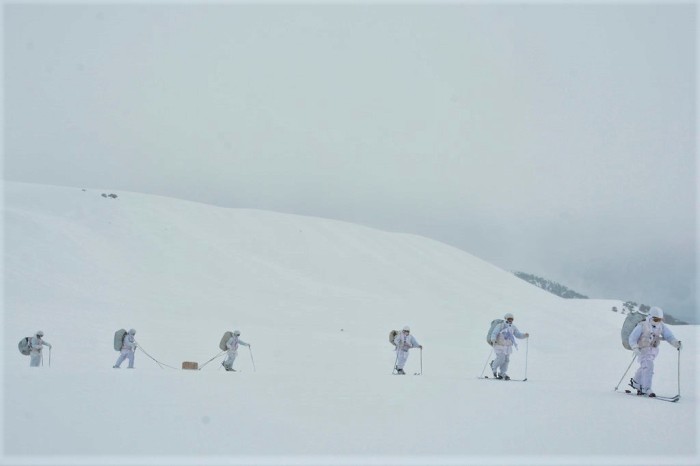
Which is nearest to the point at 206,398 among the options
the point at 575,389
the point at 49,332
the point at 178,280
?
the point at 575,389

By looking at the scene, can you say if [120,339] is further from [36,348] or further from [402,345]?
Result: [402,345]

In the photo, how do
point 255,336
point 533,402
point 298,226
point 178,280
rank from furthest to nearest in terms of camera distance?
1. point 298,226
2. point 178,280
3. point 255,336
4. point 533,402

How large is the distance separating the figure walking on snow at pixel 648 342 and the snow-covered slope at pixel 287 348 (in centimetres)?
69

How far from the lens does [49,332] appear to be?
22.3 m

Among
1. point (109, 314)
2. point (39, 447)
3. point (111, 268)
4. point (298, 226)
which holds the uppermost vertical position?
point (298, 226)

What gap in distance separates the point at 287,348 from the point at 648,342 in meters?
14.4

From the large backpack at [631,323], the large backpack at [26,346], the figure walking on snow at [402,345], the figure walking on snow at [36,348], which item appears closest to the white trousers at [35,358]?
the figure walking on snow at [36,348]

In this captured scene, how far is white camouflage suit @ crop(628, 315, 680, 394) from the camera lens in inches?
478

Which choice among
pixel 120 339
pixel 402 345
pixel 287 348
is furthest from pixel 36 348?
pixel 287 348

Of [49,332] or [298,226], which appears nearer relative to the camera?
[49,332]

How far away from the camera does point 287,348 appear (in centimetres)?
2428

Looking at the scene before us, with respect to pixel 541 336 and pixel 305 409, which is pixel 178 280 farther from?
pixel 305 409

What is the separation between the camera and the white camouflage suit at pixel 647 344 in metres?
12.1

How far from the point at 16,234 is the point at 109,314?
1024cm
